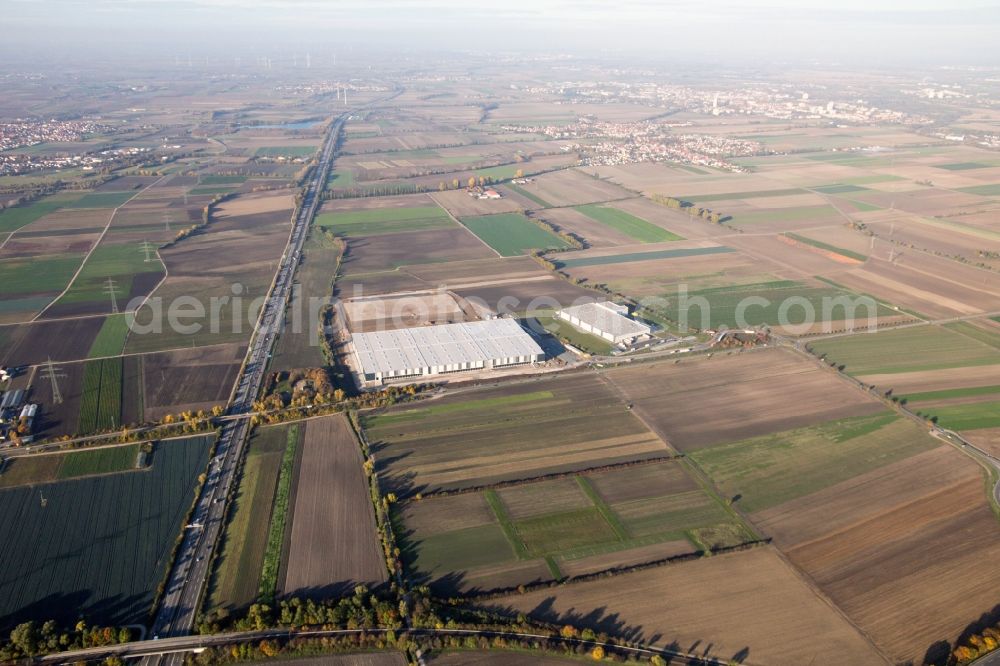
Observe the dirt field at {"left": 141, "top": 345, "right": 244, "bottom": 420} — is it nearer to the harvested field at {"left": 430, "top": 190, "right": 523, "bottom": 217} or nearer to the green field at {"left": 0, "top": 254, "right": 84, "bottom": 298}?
→ the green field at {"left": 0, "top": 254, "right": 84, "bottom": 298}

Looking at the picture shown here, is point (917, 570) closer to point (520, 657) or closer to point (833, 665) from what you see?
point (833, 665)

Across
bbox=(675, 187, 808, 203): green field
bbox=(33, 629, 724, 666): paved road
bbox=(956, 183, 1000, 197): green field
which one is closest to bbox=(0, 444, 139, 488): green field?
bbox=(33, 629, 724, 666): paved road

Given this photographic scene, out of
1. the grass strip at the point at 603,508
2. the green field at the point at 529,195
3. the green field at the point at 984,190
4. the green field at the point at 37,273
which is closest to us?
the grass strip at the point at 603,508

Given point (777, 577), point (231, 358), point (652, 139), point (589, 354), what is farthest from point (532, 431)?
point (652, 139)

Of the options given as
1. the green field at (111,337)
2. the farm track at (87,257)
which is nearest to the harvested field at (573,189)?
the farm track at (87,257)

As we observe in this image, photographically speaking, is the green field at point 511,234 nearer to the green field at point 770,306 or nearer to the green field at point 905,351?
the green field at point 770,306

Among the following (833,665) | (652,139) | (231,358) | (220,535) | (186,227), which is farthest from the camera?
(652,139)
